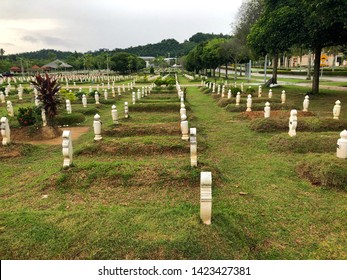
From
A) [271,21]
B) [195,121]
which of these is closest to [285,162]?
[195,121]

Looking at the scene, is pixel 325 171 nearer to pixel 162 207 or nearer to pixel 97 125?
pixel 162 207

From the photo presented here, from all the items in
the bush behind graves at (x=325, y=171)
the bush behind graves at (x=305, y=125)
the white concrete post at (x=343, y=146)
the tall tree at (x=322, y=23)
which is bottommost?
the bush behind graves at (x=325, y=171)

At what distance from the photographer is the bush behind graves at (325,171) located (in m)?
5.51

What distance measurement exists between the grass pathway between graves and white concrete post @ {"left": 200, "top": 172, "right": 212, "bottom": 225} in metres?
0.19

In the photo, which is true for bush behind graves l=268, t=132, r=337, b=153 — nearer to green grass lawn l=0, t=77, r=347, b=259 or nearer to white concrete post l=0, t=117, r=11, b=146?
green grass lawn l=0, t=77, r=347, b=259

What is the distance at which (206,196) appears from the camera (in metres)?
3.92

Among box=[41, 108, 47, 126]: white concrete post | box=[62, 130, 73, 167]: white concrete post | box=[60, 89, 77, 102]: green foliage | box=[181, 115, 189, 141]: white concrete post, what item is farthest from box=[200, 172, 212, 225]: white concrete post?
box=[60, 89, 77, 102]: green foliage

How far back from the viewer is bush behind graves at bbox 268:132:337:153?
7604 mm

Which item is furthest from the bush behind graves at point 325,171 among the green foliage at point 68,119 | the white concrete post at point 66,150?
the green foliage at point 68,119

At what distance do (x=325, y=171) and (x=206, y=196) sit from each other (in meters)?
3.19

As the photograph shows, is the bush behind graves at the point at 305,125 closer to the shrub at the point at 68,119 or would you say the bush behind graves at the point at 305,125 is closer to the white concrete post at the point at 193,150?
the white concrete post at the point at 193,150

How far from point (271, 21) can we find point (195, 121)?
35.9 feet

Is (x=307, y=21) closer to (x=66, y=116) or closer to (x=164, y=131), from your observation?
(x=164, y=131)

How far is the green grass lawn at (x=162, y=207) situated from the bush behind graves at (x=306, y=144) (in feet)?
0.94
